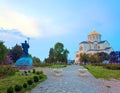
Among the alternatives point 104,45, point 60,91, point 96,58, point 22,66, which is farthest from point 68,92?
point 104,45

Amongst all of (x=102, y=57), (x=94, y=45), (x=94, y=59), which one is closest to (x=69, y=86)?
(x=94, y=59)

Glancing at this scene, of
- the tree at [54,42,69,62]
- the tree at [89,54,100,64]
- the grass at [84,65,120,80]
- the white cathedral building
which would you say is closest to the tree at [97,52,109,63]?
the tree at [89,54,100,64]

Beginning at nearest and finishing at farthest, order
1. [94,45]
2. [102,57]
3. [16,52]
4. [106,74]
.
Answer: [106,74], [16,52], [102,57], [94,45]

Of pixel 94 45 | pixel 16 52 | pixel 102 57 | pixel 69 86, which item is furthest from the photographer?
pixel 94 45

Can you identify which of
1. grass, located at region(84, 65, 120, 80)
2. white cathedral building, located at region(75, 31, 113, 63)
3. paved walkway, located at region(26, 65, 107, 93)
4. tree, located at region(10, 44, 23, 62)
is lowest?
paved walkway, located at region(26, 65, 107, 93)

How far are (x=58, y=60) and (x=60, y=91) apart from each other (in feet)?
238

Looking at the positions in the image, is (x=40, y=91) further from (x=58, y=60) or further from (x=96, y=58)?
(x=96, y=58)

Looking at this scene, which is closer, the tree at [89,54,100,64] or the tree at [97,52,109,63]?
the tree at [89,54,100,64]

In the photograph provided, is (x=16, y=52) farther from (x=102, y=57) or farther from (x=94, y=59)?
(x=102, y=57)

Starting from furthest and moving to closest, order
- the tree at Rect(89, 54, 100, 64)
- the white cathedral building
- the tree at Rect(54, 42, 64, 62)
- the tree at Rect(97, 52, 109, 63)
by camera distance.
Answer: the white cathedral building → the tree at Rect(97, 52, 109, 63) → the tree at Rect(89, 54, 100, 64) → the tree at Rect(54, 42, 64, 62)

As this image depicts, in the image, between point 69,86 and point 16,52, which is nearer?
point 69,86

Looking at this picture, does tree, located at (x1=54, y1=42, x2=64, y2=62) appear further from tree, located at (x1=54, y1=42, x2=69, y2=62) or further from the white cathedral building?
the white cathedral building

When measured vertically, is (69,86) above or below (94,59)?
below

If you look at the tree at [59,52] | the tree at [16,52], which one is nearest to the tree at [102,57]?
the tree at [59,52]
